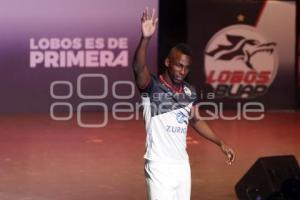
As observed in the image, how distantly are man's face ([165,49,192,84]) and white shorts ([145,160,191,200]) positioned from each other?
480 millimetres

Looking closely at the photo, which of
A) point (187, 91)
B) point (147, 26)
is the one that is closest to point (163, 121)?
point (187, 91)

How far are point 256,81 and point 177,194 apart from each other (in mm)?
9080

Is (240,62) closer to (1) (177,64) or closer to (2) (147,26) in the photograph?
(1) (177,64)

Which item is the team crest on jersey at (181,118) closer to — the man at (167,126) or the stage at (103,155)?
the man at (167,126)

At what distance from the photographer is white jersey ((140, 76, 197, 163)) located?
12.1ft

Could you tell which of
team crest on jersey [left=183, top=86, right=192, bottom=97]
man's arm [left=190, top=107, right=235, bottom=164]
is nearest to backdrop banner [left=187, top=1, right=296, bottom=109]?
man's arm [left=190, top=107, right=235, bottom=164]

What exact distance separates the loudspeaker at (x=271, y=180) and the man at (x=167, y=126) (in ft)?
2.92

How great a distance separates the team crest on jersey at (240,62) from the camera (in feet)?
40.8

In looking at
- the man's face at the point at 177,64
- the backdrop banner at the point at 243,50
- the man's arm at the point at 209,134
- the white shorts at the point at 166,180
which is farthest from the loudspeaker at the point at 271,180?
the backdrop banner at the point at 243,50

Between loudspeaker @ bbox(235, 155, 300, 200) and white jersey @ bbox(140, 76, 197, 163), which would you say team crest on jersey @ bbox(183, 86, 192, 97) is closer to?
white jersey @ bbox(140, 76, 197, 163)

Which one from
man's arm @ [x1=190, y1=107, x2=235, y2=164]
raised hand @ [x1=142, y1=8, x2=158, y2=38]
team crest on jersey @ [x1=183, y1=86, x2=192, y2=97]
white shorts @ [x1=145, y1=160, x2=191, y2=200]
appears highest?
raised hand @ [x1=142, y1=8, x2=158, y2=38]

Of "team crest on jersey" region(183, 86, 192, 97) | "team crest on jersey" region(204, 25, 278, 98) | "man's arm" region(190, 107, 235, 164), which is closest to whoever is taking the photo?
"team crest on jersey" region(183, 86, 192, 97)

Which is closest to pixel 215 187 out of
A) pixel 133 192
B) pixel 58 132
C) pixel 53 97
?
pixel 133 192

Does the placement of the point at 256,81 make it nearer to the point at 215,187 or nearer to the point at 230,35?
the point at 230,35
